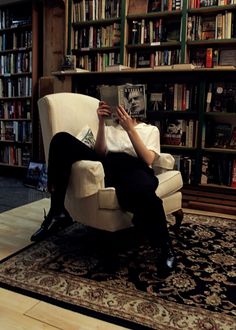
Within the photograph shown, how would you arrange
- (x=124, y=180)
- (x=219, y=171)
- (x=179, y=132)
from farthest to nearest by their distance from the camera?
(x=179, y=132) → (x=219, y=171) → (x=124, y=180)

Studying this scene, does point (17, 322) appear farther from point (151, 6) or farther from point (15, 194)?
point (151, 6)

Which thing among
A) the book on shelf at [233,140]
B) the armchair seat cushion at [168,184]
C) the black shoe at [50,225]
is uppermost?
the book on shelf at [233,140]

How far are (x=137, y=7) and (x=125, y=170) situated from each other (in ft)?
7.05

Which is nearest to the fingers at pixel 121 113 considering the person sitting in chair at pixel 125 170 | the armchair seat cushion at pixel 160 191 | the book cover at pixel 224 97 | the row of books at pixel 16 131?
the person sitting in chair at pixel 125 170

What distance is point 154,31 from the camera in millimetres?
3135

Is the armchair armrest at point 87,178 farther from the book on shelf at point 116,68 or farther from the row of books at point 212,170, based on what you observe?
the book on shelf at point 116,68

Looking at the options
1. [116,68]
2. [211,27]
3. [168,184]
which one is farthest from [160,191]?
[211,27]

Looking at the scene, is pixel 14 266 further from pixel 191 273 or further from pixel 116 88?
pixel 116 88

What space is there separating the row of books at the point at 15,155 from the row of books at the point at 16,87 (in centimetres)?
67

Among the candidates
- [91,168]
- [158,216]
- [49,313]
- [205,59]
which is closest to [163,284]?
[158,216]

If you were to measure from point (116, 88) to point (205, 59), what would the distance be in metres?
1.50

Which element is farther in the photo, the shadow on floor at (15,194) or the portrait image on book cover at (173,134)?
the portrait image on book cover at (173,134)

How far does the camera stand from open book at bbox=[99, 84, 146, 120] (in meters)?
1.91

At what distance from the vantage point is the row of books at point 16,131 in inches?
156
